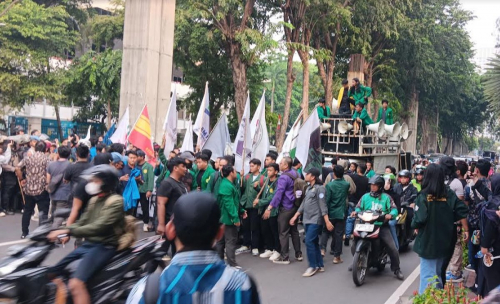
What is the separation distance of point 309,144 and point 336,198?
1.47 metres

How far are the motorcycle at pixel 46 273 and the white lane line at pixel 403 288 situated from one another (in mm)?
3386

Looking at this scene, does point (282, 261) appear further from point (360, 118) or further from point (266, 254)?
point (360, 118)

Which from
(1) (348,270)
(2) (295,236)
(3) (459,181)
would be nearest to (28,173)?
(2) (295,236)

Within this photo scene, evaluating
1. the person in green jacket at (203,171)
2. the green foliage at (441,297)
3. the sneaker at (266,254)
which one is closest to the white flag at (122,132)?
the person in green jacket at (203,171)

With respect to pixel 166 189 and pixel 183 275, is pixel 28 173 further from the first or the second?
pixel 183 275

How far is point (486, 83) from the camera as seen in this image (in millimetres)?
14539

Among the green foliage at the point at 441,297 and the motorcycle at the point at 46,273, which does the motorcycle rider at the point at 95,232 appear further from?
the green foliage at the point at 441,297

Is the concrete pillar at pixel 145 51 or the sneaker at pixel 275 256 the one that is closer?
the sneaker at pixel 275 256

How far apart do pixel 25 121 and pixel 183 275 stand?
38776mm

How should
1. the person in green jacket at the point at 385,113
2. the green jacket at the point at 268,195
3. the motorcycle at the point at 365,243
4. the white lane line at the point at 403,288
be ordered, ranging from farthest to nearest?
the person in green jacket at the point at 385,113 < the green jacket at the point at 268,195 < the motorcycle at the point at 365,243 < the white lane line at the point at 403,288

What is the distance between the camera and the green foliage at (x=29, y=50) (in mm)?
26172

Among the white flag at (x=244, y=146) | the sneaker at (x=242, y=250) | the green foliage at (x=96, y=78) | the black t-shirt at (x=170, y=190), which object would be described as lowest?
the sneaker at (x=242, y=250)

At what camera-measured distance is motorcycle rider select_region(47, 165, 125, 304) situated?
195 inches

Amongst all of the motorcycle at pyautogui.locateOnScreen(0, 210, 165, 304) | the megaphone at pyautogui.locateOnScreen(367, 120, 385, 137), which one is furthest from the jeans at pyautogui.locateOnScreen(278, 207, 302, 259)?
the megaphone at pyautogui.locateOnScreen(367, 120, 385, 137)
